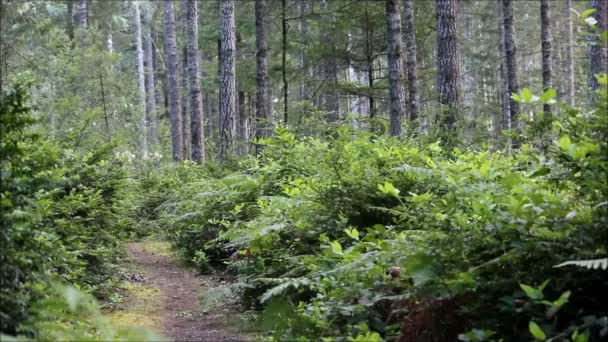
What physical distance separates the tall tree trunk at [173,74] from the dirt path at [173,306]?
15.9 metres

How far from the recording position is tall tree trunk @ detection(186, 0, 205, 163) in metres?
18.6

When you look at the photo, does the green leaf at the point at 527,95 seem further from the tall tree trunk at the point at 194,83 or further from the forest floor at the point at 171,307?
the tall tree trunk at the point at 194,83

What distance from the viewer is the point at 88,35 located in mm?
23125

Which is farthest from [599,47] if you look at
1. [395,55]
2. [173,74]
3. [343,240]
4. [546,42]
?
[173,74]

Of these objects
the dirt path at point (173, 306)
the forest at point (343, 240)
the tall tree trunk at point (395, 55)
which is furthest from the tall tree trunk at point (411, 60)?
the dirt path at point (173, 306)

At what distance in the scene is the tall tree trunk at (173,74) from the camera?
23.4 meters

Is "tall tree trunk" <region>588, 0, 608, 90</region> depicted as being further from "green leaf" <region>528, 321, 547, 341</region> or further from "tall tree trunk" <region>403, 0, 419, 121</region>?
"green leaf" <region>528, 321, 547, 341</region>

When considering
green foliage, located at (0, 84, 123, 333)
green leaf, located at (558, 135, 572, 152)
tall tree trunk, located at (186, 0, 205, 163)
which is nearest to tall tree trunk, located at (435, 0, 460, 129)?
green leaf, located at (558, 135, 572, 152)

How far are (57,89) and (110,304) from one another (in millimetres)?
18094

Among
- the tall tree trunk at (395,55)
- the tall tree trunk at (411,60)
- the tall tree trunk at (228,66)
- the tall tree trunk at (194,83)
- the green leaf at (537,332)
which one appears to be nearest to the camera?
the green leaf at (537,332)

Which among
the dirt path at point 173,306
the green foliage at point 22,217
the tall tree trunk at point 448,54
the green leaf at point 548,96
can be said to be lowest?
the dirt path at point 173,306

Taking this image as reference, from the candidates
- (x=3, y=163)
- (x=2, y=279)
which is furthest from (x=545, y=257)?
(x=3, y=163)

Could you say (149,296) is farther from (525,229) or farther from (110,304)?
(525,229)

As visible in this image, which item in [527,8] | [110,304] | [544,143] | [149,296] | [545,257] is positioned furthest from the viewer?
[527,8]
